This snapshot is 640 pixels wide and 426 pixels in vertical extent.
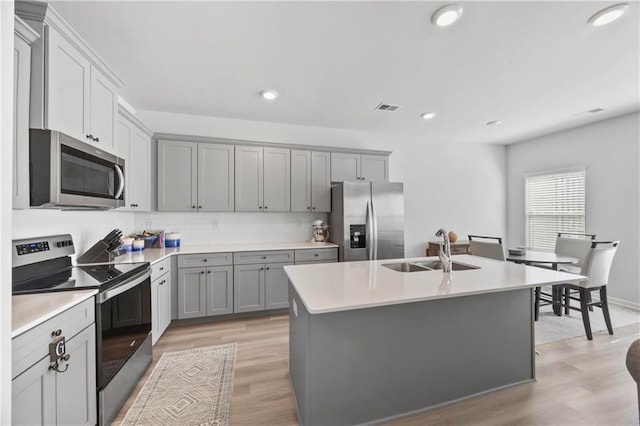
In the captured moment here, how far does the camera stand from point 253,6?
5.92ft

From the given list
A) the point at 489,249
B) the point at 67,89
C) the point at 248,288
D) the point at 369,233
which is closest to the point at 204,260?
the point at 248,288

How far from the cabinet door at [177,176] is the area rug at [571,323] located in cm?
435

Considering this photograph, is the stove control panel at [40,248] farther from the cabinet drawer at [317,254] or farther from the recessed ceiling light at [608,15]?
the recessed ceiling light at [608,15]

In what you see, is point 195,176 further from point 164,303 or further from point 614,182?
point 614,182

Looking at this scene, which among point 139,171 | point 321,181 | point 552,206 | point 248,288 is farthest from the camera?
point 552,206

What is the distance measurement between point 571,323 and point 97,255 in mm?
5226

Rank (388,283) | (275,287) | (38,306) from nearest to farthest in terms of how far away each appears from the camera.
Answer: (38,306) < (388,283) < (275,287)

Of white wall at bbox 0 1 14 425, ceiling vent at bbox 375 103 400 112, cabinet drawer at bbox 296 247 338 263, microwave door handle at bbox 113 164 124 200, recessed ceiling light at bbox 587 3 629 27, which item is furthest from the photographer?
cabinet drawer at bbox 296 247 338 263

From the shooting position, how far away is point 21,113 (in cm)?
147

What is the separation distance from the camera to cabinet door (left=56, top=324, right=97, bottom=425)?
1324 mm

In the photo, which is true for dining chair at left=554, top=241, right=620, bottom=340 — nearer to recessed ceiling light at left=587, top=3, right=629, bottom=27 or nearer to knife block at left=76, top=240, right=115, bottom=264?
recessed ceiling light at left=587, top=3, right=629, bottom=27

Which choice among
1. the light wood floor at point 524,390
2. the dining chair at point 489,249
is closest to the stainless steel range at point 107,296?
the light wood floor at point 524,390

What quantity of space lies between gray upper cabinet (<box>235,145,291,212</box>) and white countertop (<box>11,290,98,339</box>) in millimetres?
2317

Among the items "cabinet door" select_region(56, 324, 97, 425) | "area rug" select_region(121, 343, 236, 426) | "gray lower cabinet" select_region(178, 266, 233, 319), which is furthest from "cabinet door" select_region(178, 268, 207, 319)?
"cabinet door" select_region(56, 324, 97, 425)
